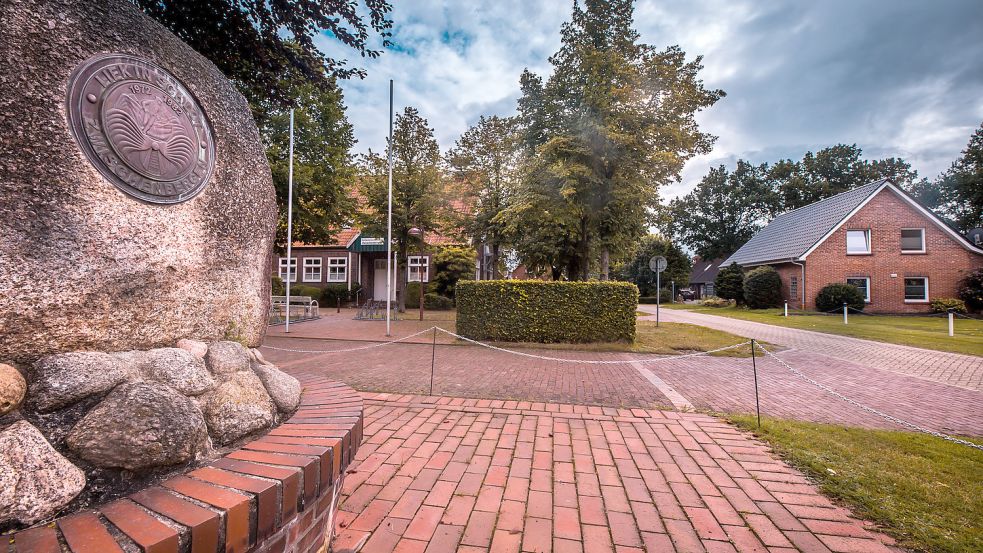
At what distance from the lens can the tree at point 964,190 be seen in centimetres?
3203

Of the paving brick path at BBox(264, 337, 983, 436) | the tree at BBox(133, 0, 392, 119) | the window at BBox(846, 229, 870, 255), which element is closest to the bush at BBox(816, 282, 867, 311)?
the window at BBox(846, 229, 870, 255)

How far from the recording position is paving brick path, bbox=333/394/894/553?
7.35ft

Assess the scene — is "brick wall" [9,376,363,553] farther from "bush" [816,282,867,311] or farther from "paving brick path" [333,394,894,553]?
"bush" [816,282,867,311]

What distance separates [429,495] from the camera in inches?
106

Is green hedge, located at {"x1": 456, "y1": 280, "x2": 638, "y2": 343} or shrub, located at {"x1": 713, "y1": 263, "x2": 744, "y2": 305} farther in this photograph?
shrub, located at {"x1": 713, "y1": 263, "x2": 744, "y2": 305}

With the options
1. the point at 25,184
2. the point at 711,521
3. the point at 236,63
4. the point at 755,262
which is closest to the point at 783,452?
the point at 711,521

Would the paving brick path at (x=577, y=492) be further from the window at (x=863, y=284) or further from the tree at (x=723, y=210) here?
the tree at (x=723, y=210)

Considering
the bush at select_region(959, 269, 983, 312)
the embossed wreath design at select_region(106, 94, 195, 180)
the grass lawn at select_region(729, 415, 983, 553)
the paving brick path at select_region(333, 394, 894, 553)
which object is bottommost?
the grass lawn at select_region(729, 415, 983, 553)

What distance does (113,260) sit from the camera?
5.50 ft

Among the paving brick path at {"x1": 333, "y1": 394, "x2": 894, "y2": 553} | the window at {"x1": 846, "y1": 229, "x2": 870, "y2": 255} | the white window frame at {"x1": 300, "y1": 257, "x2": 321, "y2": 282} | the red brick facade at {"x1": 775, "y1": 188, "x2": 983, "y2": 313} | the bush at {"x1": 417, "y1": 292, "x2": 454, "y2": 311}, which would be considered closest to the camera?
the paving brick path at {"x1": 333, "y1": 394, "x2": 894, "y2": 553}

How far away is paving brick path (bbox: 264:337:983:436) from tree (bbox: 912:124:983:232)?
3909 cm

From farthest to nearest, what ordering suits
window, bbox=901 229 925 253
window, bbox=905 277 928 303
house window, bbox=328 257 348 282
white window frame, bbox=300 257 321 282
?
white window frame, bbox=300 257 321 282 → house window, bbox=328 257 348 282 → window, bbox=901 229 925 253 → window, bbox=905 277 928 303

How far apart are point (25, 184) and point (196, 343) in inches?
34.2

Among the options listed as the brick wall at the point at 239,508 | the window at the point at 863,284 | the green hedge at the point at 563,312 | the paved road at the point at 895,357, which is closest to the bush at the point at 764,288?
the window at the point at 863,284
